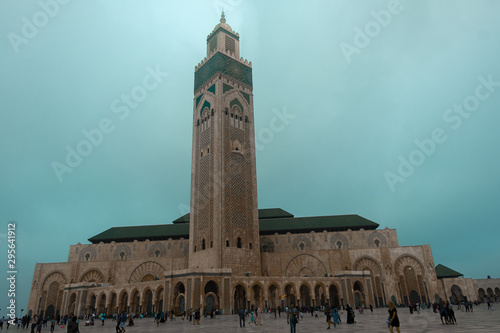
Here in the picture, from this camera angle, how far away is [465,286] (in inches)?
1529

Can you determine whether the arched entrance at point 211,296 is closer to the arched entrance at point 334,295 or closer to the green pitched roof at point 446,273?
the arched entrance at point 334,295

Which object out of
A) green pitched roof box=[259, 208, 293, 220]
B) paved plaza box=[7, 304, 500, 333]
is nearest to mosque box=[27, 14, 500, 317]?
green pitched roof box=[259, 208, 293, 220]

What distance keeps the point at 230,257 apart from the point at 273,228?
39.5 ft

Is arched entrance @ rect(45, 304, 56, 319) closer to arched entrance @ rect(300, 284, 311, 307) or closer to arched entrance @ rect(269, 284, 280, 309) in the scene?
arched entrance @ rect(269, 284, 280, 309)

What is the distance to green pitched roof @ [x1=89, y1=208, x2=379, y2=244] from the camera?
42469mm

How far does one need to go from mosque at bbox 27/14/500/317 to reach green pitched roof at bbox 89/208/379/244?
14 cm

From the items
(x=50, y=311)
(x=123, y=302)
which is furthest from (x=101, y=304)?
(x=50, y=311)

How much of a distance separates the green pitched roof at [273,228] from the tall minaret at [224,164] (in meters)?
7.89

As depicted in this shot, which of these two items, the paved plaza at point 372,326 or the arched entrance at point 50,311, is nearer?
the paved plaza at point 372,326

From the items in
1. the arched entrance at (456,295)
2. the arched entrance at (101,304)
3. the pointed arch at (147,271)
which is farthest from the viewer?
the pointed arch at (147,271)

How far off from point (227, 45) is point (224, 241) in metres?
25.5

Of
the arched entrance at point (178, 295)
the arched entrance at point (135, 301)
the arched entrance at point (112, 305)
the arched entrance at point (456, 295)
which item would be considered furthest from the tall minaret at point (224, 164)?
the arched entrance at point (456, 295)

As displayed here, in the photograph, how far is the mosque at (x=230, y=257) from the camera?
31594mm

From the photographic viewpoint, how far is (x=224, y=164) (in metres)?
35.8
